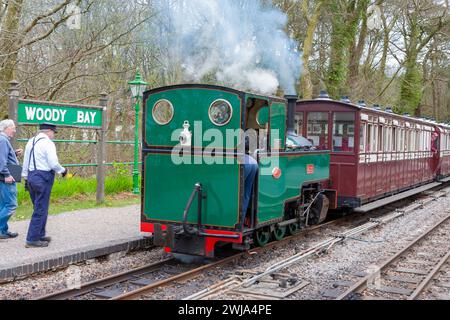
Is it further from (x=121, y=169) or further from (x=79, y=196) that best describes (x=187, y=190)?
(x=121, y=169)

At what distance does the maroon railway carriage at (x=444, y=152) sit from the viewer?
22.1 m

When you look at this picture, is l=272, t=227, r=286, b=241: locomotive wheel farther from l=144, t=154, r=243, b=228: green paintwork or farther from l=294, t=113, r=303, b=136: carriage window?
l=294, t=113, r=303, b=136: carriage window

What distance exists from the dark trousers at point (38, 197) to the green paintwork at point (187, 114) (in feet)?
4.95

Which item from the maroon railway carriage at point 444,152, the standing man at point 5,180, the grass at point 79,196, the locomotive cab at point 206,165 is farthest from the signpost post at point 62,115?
the maroon railway carriage at point 444,152

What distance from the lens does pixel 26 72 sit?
13.5 m

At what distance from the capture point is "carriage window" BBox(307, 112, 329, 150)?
11.9 m

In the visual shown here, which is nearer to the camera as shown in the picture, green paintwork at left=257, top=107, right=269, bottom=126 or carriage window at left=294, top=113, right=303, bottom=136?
green paintwork at left=257, top=107, right=269, bottom=126

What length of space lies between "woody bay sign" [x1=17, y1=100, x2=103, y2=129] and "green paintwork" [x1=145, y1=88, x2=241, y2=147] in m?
2.91

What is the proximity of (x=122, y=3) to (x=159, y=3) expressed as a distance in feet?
3.70

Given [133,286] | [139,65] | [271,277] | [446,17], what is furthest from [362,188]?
[446,17]

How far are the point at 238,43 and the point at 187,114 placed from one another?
20.8 ft

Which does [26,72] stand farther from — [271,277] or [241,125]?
[271,277]

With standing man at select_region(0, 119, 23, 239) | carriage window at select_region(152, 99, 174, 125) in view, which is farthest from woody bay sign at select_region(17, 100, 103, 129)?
carriage window at select_region(152, 99, 174, 125)

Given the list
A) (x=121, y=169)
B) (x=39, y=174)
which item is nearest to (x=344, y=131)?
(x=121, y=169)
